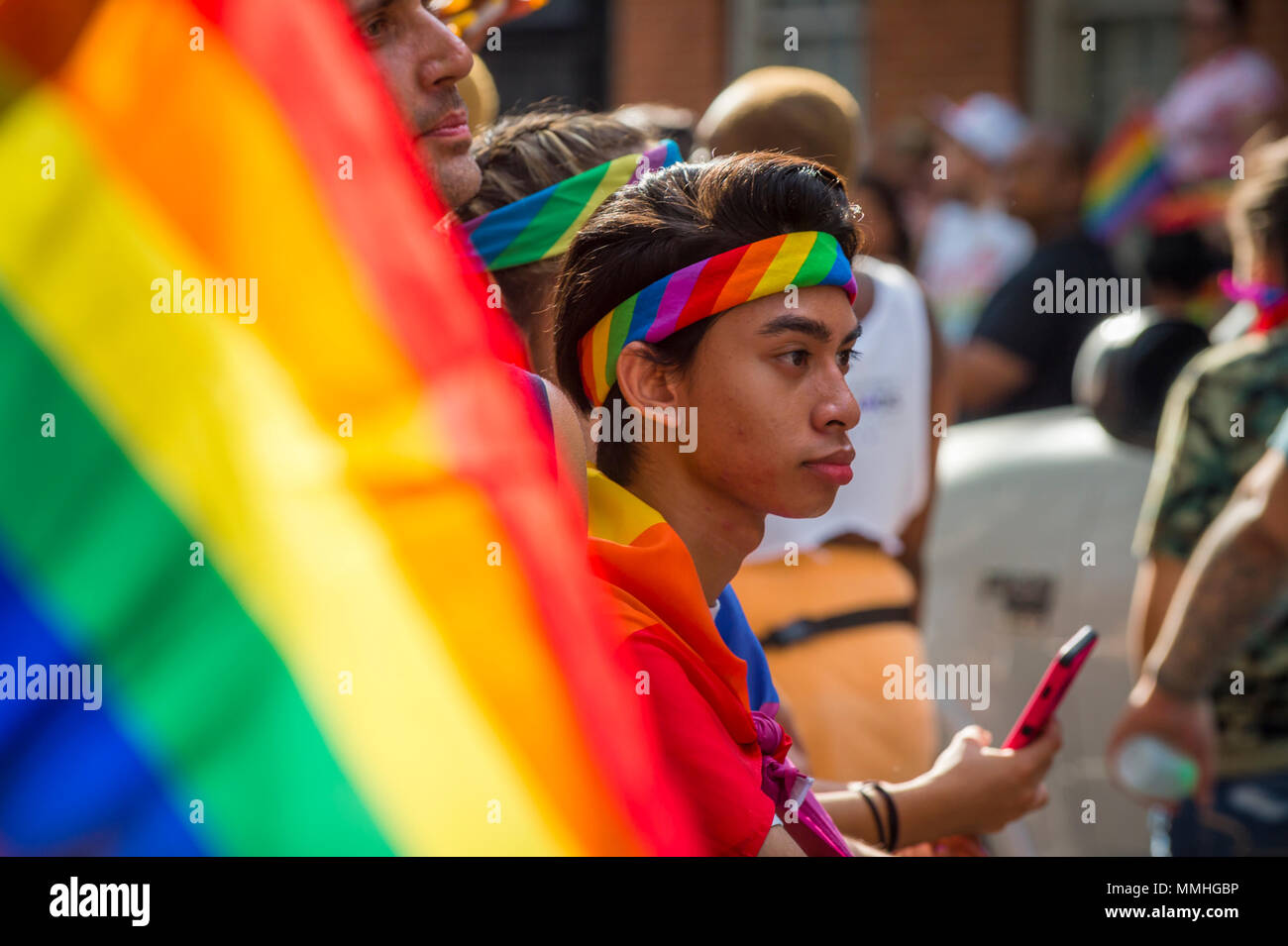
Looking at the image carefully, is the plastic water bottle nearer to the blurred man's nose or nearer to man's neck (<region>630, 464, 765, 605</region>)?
man's neck (<region>630, 464, 765, 605</region>)

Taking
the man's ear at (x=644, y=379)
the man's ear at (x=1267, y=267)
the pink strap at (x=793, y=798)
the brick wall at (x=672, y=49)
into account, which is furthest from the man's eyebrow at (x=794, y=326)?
the brick wall at (x=672, y=49)

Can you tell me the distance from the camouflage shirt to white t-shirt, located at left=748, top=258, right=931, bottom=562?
554 mm

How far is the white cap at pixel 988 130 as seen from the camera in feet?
27.2

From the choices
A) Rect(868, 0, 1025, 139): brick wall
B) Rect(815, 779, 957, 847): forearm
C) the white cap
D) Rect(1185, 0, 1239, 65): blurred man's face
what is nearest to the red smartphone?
Rect(815, 779, 957, 847): forearm

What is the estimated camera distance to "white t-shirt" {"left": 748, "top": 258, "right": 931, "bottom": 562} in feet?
10.2

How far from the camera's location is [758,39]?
1162 cm

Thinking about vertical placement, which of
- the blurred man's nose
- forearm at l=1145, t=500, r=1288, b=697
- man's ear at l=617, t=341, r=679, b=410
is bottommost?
forearm at l=1145, t=500, r=1288, b=697

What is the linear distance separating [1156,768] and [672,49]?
9.13 metres

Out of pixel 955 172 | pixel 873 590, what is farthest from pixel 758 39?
pixel 873 590

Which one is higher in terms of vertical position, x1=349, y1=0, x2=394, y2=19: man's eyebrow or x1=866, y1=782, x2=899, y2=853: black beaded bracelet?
x1=349, y1=0, x2=394, y2=19: man's eyebrow

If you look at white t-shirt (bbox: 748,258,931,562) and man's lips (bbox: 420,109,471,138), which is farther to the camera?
white t-shirt (bbox: 748,258,931,562)

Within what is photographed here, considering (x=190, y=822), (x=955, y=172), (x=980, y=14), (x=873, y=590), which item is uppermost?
(x=980, y=14)
